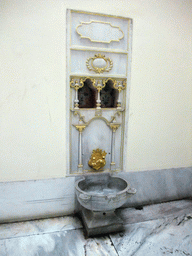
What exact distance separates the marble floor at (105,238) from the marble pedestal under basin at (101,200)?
12 centimetres

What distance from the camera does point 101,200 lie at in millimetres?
2244

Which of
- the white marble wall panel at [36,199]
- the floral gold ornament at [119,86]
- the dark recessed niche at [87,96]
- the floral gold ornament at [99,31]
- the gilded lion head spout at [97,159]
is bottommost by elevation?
the white marble wall panel at [36,199]

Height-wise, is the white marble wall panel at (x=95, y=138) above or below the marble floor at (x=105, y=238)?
above

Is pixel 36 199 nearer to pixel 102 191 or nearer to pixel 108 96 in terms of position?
pixel 102 191

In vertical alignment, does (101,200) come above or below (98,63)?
below

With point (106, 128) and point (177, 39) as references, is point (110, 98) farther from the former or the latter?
point (177, 39)

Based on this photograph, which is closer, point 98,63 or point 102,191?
point 98,63

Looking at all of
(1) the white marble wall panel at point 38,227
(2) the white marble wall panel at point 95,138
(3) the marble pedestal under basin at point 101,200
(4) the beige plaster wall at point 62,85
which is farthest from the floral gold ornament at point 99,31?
(1) the white marble wall panel at point 38,227

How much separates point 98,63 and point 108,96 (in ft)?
1.62

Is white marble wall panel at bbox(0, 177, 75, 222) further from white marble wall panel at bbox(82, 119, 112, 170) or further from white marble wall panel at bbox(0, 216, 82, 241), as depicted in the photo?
white marble wall panel at bbox(82, 119, 112, 170)

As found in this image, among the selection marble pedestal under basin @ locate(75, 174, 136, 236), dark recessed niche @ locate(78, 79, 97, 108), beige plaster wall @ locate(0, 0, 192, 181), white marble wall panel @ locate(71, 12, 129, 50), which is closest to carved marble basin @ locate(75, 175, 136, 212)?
marble pedestal under basin @ locate(75, 174, 136, 236)

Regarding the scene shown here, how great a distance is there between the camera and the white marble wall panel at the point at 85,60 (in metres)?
2.49

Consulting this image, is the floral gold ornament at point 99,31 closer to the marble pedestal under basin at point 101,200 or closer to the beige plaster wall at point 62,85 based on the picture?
the beige plaster wall at point 62,85

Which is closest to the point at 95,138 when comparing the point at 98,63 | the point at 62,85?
the point at 62,85
